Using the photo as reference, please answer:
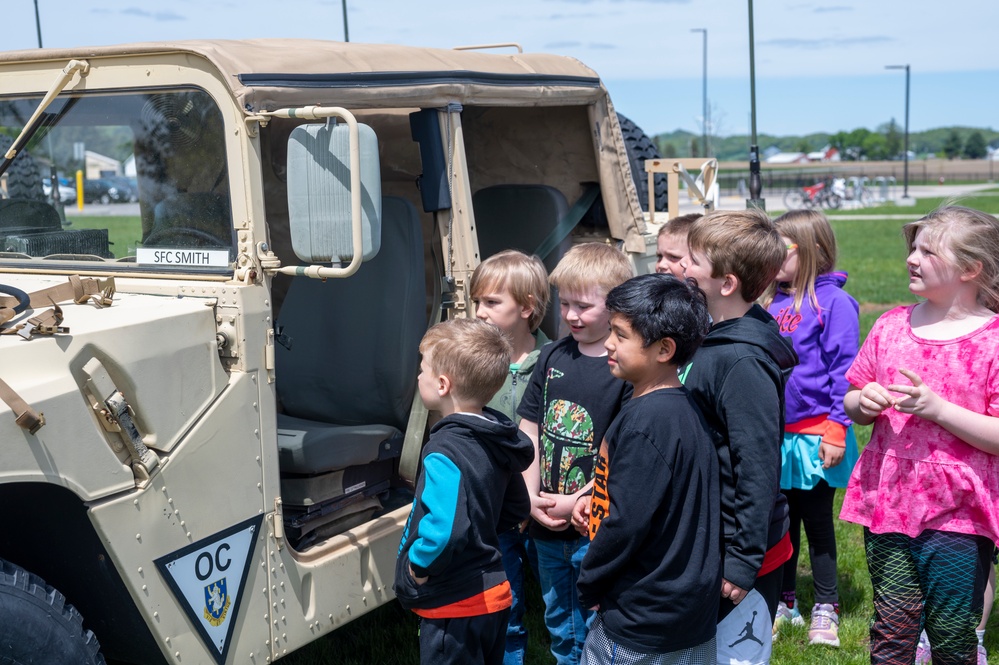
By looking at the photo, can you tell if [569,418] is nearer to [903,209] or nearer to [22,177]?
[22,177]

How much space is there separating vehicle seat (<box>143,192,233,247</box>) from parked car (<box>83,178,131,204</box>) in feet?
1.78

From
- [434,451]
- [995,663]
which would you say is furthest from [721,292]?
[995,663]

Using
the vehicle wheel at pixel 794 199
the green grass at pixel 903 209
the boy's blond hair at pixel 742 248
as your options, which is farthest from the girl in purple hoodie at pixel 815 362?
the vehicle wheel at pixel 794 199

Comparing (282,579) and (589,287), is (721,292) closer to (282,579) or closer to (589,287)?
(589,287)

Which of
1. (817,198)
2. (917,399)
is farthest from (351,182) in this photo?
(817,198)

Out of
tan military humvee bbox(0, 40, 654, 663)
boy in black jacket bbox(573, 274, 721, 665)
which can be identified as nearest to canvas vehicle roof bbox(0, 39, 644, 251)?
tan military humvee bbox(0, 40, 654, 663)

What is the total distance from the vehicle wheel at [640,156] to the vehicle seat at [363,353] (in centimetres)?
282

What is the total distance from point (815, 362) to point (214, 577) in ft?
7.79

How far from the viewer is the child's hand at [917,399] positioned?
281 centimetres

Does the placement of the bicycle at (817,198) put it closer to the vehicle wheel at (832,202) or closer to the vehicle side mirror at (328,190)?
the vehicle wheel at (832,202)

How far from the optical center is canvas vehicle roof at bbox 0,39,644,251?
2.91m

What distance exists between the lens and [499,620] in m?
2.84

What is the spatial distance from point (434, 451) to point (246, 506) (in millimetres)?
598

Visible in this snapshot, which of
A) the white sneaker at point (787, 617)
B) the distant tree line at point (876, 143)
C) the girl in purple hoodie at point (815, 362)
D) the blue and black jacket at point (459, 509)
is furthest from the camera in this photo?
the distant tree line at point (876, 143)
